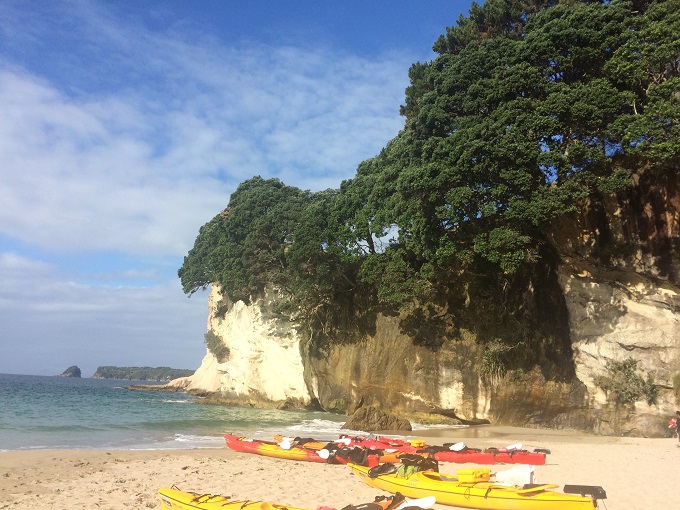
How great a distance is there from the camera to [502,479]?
8102 millimetres

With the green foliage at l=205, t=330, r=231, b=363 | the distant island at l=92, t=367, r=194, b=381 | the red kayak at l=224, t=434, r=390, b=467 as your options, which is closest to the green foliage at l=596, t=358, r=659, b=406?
the red kayak at l=224, t=434, r=390, b=467

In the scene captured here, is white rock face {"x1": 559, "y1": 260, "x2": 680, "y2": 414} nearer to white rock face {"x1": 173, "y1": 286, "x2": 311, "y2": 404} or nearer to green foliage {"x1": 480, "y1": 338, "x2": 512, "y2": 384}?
green foliage {"x1": 480, "y1": 338, "x2": 512, "y2": 384}

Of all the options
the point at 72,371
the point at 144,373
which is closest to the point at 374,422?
the point at 144,373

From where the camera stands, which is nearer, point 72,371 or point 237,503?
point 237,503

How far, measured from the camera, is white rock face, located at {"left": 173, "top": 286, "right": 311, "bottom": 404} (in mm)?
33625

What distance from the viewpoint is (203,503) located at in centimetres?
695

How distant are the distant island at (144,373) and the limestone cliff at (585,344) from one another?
135 meters

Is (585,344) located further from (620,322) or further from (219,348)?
(219,348)

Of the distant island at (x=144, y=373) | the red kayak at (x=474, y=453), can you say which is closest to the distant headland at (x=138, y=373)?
the distant island at (x=144, y=373)

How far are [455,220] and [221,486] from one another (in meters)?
12.5

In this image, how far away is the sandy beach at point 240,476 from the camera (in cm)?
800

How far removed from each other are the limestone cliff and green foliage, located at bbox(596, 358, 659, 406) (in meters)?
0.20

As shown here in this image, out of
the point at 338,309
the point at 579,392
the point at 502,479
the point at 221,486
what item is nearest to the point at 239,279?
the point at 338,309

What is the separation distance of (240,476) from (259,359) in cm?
2642
